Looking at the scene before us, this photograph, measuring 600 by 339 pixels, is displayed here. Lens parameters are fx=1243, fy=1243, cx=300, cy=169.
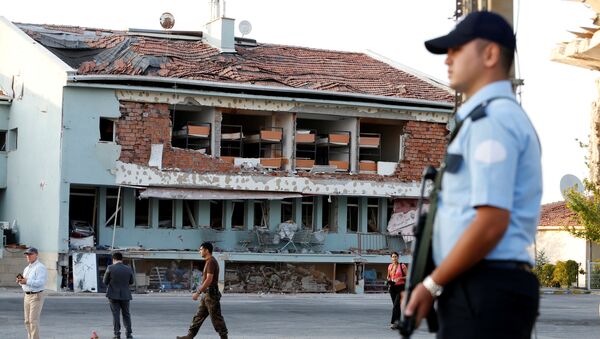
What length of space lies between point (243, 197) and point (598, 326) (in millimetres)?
22874

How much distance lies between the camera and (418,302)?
5.25 m

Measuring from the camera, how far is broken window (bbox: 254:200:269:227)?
51094 mm

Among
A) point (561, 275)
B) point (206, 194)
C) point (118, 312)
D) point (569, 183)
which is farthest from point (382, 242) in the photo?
point (118, 312)

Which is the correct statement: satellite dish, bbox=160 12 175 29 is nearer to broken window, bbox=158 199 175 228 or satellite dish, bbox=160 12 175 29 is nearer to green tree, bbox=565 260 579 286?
broken window, bbox=158 199 175 228

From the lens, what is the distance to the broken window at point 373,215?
53.5 meters

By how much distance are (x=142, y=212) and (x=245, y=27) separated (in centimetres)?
1069

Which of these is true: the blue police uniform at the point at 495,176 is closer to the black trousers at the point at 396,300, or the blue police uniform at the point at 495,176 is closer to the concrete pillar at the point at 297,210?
the black trousers at the point at 396,300

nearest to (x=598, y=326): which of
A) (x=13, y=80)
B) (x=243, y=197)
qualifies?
(x=243, y=197)

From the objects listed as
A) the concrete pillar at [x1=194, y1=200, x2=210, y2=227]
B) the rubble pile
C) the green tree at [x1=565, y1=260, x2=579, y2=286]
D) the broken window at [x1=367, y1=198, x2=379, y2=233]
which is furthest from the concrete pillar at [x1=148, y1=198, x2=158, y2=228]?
the green tree at [x1=565, y1=260, x2=579, y2=286]

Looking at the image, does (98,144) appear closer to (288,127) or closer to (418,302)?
(288,127)

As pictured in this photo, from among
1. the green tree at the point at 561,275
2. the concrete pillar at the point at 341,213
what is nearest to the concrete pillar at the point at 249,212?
the concrete pillar at the point at 341,213

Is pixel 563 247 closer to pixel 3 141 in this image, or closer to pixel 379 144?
pixel 379 144

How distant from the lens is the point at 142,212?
160 feet

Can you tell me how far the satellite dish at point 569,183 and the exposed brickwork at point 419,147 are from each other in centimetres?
811
